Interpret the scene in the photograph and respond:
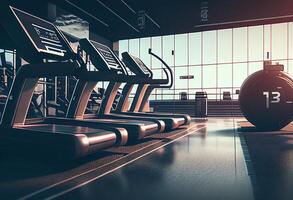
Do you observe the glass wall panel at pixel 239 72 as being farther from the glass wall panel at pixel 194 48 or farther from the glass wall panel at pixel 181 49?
the glass wall panel at pixel 181 49

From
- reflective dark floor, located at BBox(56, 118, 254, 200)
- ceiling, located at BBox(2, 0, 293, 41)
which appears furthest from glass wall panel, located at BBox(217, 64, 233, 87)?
reflective dark floor, located at BBox(56, 118, 254, 200)

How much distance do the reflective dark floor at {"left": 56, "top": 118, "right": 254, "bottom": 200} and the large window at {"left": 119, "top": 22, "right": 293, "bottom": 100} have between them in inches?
499

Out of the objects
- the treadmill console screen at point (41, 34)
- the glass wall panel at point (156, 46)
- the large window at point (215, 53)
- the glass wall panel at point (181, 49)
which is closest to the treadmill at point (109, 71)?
the treadmill console screen at point (41, 34)

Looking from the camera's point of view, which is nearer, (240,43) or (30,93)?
(30,93)

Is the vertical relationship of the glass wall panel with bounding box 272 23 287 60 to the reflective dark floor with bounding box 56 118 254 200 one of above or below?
above

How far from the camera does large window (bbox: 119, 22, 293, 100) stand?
15352mm

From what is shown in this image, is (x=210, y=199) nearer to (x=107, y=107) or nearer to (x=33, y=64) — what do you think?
(x=33, y=64)

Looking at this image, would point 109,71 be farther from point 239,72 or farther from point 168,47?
point 239,72

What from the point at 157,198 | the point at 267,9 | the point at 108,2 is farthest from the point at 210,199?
the point at 267,9

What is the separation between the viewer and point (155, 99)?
15969 millimetres

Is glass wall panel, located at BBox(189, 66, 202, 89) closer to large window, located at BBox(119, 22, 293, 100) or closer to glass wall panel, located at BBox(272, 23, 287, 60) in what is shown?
large window, located at BBox(119, 22, 293, 100)

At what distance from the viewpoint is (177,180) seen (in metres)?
2.03

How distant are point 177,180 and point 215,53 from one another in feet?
51.8

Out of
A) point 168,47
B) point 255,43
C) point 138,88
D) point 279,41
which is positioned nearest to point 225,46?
point 255,43
